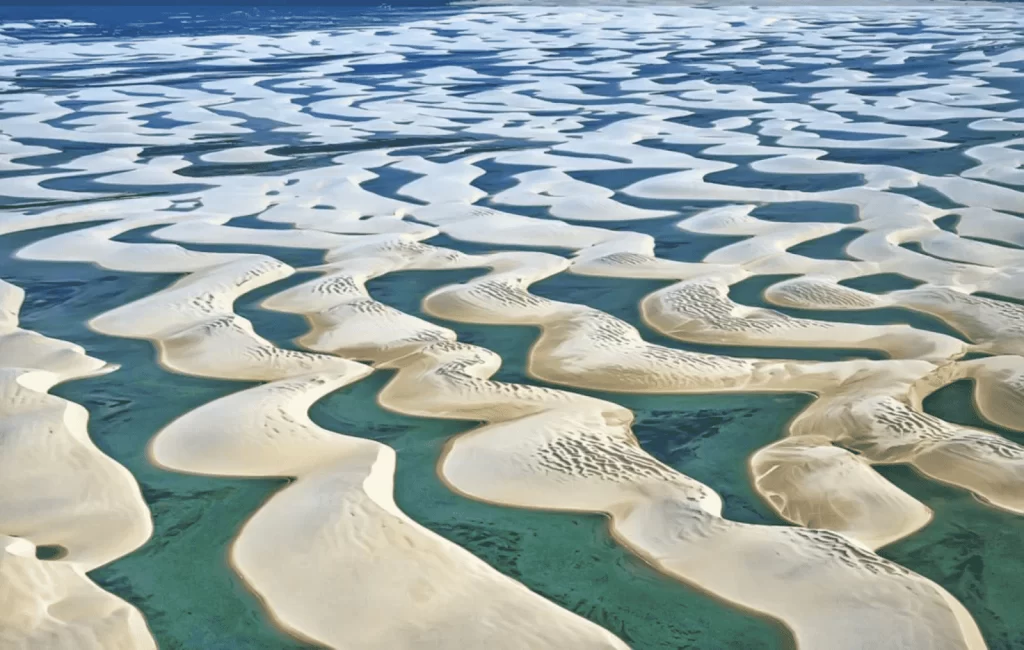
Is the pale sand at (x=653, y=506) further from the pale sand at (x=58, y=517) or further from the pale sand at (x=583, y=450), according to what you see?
the pale sand at (x=58, y=517)

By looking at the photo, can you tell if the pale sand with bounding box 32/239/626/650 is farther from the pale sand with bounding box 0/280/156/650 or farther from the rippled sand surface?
the pale sand with bounding box 0/280/156/650

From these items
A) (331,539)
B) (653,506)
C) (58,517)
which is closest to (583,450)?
(653,506)

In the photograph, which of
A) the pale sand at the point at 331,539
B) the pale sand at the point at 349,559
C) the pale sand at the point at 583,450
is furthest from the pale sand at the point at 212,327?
the pale sand at the point at 349,559

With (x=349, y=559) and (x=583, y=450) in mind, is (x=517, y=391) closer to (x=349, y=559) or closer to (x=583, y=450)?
(x=583, y=450)

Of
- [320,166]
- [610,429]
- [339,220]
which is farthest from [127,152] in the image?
[610,429]

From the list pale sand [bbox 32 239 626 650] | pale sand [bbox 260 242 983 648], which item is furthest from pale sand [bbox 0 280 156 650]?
pale sand [bbox 260 242 983 648]

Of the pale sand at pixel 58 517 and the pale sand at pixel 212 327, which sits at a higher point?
the pale sand at pixel 58 517

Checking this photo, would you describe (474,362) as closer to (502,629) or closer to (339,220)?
(502,629)
